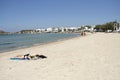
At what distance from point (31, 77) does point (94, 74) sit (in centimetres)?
211

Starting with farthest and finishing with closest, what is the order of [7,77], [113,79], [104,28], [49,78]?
[104,28] → [7,77] → [49,78] → [113,79]

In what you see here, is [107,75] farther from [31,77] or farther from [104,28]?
[104,28]

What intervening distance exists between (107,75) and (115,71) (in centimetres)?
62

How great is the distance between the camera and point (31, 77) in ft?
19.3

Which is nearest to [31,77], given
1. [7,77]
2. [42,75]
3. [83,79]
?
[42,75]

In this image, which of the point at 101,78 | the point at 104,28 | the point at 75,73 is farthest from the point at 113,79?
the point at 104,28

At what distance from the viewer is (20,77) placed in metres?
5.97

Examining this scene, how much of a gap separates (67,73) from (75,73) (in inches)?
11.1

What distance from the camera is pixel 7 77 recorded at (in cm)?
600

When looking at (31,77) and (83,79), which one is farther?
(31,77)

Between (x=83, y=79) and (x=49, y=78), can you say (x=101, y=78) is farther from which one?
(x=49, y=78)

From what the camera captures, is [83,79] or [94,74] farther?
[94,74]

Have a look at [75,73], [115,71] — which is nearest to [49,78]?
[75,73]

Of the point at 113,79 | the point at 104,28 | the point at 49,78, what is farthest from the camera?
the point at 104,28
